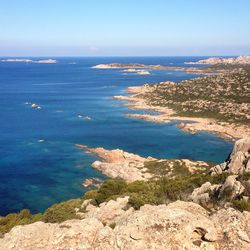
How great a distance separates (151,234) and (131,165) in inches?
1722

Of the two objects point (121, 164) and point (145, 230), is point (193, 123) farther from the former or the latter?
point (145, 230)

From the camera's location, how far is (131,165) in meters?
57.9

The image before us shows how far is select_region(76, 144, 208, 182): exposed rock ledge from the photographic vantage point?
2121 inches

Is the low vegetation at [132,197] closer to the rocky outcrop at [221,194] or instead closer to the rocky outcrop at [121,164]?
the rocky outcrop at [221,194]

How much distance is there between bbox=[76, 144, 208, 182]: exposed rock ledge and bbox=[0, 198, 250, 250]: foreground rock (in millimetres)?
36766

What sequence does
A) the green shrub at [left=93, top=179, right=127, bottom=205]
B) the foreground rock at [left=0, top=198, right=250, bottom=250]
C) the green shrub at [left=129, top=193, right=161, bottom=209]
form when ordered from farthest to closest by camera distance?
the green shrub at [left=93, top=179, right=127, bottom=205] → the green shrub at [left=129, top=193, right=161, bottom=209] → the foreground rock at [left=0, top=198, right=250, bottom=250]

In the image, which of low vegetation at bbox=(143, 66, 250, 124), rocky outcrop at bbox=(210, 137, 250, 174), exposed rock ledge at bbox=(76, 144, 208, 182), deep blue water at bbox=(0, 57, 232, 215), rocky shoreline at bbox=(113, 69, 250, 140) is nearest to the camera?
rocky outcrop at bbox=(210, 137, 250, 174)

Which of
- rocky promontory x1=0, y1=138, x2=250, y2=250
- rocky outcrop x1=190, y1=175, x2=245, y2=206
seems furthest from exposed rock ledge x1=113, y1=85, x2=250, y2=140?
rocky promontory x1=0, y1=138, x2=250, y2=250

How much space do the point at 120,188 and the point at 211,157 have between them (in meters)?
40.6

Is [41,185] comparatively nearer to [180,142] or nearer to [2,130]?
[180,142]

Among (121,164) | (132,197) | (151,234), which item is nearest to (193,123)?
(121,164)

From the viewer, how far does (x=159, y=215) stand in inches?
590

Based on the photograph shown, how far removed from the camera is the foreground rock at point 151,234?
13945 millimetres

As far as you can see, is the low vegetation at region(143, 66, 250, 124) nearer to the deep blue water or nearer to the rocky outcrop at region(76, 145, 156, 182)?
the deep blue water
